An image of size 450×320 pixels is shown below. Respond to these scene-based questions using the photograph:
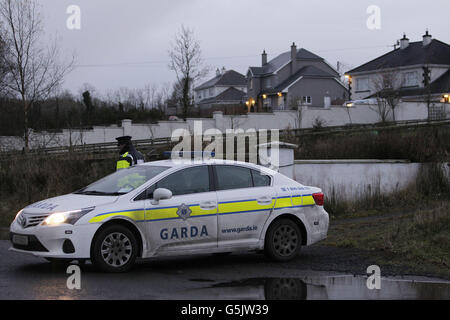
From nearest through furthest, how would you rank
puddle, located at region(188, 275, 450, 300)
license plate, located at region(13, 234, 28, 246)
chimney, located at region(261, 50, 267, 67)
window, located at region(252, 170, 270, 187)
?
puddle, located at region(188, 275, 450, 300), license plate, located at region(13, 234, 28, 246), window, located at region(252, 170, 270, 187), chimney, located at region(261, 50, 267, 67)

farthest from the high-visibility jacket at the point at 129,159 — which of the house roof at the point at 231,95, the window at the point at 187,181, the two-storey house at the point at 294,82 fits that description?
the house roof at the point at 231,95

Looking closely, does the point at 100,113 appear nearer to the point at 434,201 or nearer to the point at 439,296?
the point at 434,201

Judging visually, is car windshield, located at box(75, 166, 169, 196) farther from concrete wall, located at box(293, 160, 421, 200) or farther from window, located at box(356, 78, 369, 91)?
window, located at box(356, 78, 369, 91)

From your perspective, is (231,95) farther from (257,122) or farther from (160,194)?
(160,194)

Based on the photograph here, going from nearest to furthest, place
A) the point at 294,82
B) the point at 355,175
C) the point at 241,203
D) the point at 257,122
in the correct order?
the point at 241,203 < the point at 355,175 < the point at 257,122 < the point at 294,82

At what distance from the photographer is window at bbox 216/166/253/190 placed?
9.42m

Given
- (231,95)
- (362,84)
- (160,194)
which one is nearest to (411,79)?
(362,84)

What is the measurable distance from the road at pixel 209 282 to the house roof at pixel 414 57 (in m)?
54.2

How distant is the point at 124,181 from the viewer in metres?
9.20

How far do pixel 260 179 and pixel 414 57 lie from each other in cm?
5605

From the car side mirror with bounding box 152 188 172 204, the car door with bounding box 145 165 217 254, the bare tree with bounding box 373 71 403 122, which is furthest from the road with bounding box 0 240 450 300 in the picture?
the bare tree with bounding box 373 71 403 122

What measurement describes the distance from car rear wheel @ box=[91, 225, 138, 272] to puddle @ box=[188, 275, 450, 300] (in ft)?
4.58

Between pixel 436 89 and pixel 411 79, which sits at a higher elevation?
pixel 411 79

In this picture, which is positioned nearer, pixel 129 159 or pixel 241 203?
pixel 241 203
